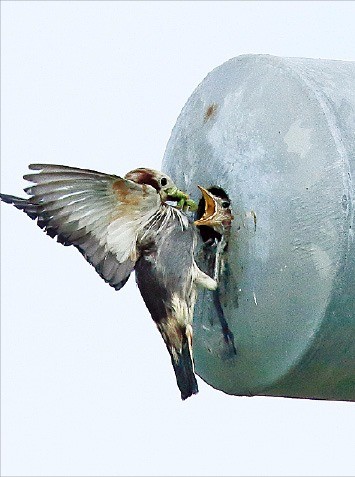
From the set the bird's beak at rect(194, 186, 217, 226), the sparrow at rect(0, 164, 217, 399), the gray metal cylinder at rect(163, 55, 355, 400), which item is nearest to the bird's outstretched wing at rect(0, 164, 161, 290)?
the sparrow at rect(0, 164, 217, 399)

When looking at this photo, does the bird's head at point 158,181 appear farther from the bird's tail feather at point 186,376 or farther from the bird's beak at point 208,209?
the bird's tail feather at point 186,376

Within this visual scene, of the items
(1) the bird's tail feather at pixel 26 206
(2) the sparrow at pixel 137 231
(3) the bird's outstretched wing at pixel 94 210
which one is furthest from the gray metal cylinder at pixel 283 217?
(1) the bird's tail feather at pixel 26 206

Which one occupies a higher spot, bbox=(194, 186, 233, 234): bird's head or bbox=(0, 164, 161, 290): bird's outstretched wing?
bbox=(0, 164, 161, 290): bird's outstretched wing

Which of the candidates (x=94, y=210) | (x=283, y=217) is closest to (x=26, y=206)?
(x=94, y=210)

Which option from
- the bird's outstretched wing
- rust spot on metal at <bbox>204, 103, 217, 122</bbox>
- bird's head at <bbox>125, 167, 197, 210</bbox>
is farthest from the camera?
rust spot on metal at <bbox>204, 103, 217, 122</bbox>

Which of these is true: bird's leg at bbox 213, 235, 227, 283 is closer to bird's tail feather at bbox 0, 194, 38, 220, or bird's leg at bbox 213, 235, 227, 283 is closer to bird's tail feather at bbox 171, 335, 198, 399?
bird's tail feather at bbox 171, 335, 198, 399
